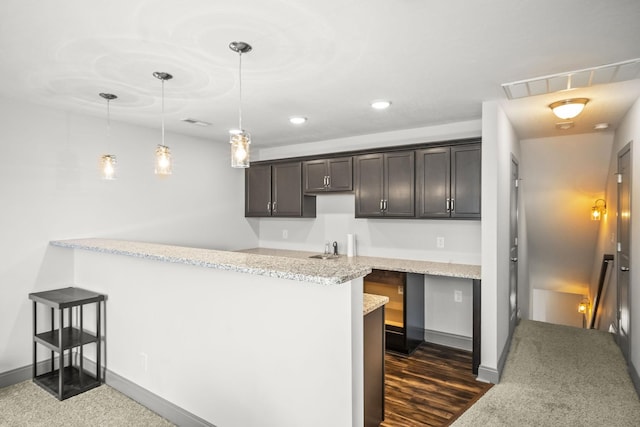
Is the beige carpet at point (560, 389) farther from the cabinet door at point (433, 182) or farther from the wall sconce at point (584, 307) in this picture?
the wall sconce at point (584, 307)

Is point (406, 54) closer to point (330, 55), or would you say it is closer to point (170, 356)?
point (330, 55)

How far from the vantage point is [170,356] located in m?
2.58

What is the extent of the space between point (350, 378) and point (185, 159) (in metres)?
3.71

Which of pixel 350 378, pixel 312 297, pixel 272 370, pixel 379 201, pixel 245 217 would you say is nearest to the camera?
pixel 350 378

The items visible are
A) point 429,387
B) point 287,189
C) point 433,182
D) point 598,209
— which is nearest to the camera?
point 429,387

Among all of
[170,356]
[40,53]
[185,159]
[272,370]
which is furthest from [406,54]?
[185,159]

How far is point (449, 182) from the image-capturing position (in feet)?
12.2

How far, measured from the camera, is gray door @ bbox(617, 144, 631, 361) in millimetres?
3379

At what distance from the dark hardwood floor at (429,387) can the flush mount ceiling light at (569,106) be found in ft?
8.09

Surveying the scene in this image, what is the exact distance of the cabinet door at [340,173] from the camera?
445 cm

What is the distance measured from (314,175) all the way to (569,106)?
2798mm

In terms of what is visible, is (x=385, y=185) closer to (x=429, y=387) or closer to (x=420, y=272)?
(x=420, y=272)

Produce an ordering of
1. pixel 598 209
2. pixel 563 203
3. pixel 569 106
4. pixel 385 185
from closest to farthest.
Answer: pixel 569 106 → pixel 385 185 → pixel 598 209 → pixel 563 203

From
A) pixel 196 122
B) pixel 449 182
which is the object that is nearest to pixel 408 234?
pixel 449 182
